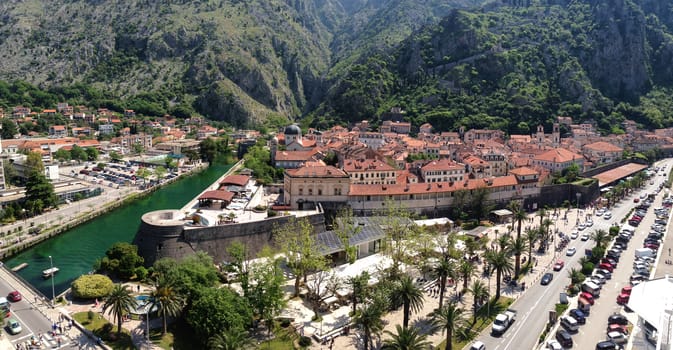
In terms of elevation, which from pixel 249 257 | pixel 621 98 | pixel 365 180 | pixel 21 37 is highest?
pixel 21 37

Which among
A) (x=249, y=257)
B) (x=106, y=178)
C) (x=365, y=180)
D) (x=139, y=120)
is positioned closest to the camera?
(x=249, y=257)

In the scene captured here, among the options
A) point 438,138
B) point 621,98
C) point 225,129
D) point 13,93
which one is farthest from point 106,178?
point 621,98

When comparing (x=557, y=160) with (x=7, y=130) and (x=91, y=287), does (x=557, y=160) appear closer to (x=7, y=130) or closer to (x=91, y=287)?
(x=91, y=287)

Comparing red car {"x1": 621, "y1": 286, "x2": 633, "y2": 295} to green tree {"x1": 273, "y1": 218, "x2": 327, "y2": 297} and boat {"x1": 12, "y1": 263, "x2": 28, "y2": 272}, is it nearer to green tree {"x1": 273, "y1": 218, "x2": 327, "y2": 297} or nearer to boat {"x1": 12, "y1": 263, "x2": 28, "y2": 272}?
green tree {"x1": 273, "y1": 218, "x2": 327, "y2": 297}

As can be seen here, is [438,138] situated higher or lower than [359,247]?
higher

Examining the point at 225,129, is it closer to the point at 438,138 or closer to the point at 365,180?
the point at 438,138

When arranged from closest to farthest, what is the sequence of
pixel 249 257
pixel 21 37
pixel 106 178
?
pixel 249 257
pixel 106 178
pixel 21 37

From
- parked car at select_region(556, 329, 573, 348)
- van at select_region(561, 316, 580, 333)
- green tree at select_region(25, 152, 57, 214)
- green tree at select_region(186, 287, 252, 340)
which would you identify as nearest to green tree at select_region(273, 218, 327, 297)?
green tree at select_region(186, 287, 252, 340)
